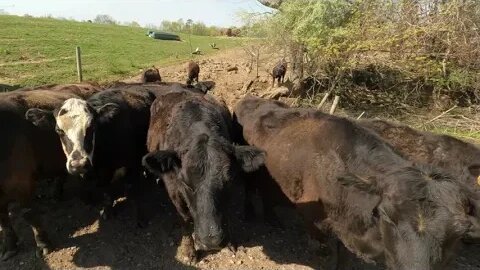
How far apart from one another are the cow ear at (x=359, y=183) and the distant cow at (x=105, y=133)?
322cm

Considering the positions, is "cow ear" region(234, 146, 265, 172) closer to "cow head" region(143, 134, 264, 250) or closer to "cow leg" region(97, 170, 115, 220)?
"cow head" region(143, 134, 264, 250)

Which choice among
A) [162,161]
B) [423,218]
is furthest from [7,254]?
[423,218]

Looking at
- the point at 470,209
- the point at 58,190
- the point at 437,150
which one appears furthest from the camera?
the point at 58,190

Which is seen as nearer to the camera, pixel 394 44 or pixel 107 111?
pixel 107 111

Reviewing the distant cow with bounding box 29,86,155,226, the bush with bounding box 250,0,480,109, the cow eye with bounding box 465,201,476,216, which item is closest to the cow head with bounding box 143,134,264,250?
the distant cow with bounding box 29,86,155,226

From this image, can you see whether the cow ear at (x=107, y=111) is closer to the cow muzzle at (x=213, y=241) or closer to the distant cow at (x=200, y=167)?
the distant cow at (x=200, y=167)

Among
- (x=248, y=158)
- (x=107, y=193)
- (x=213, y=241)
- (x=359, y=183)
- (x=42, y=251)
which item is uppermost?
(x=359, y=183)

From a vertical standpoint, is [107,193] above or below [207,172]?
below

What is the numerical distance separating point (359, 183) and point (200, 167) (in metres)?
1.70

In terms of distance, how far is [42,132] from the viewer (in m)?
5.57

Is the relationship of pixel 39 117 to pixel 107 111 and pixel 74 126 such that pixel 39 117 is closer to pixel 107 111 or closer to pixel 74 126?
pixel 74 126

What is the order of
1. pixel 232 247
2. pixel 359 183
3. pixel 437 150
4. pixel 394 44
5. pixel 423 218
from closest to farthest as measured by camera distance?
1. pixel 423 218
2. pixel 359 183
3. pixel 232 247
4. pixel 437 150
5. pixel 394 44

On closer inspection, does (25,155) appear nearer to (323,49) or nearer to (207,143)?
(207,143)

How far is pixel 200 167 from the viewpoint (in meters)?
4.34
